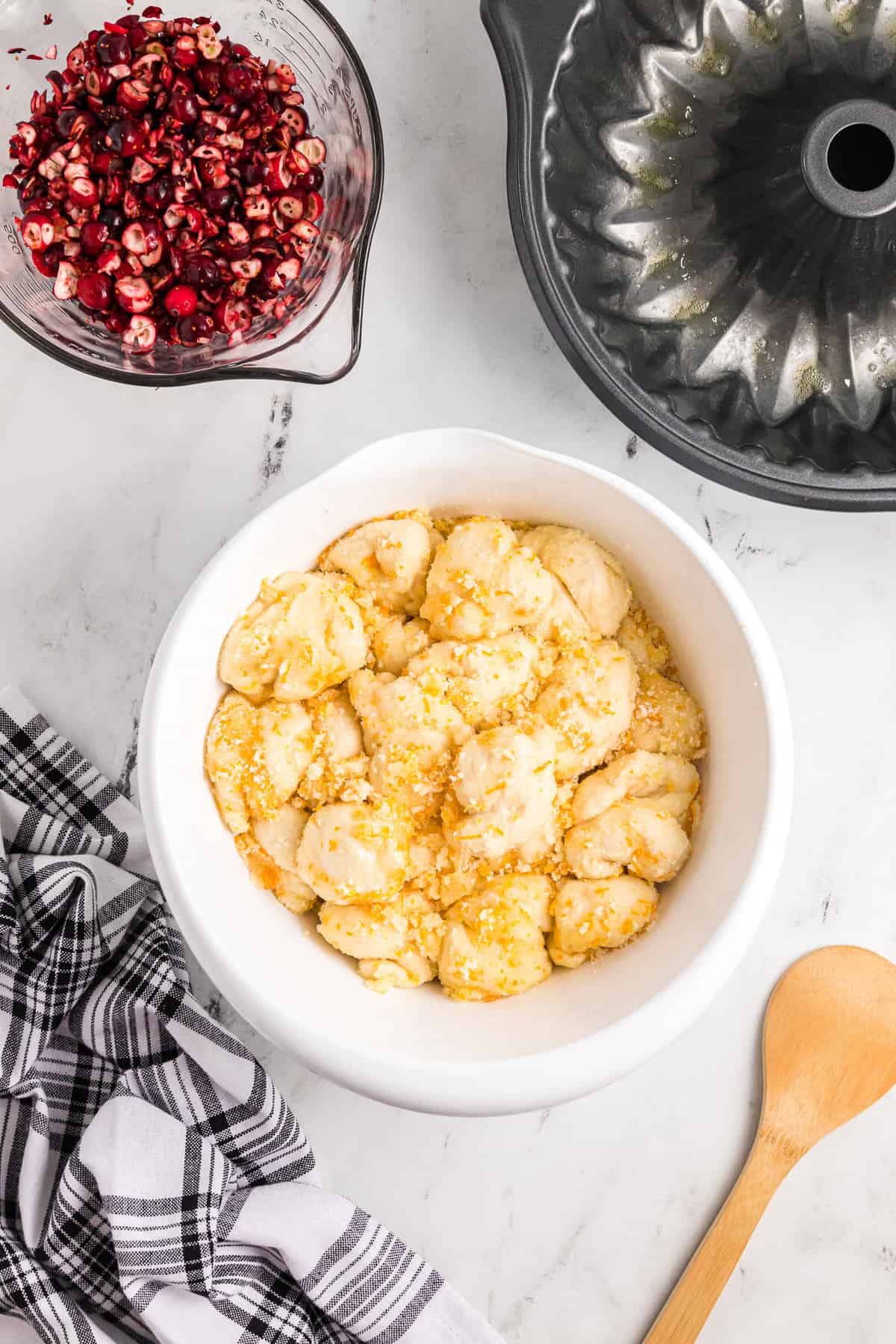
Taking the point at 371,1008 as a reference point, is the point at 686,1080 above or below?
below

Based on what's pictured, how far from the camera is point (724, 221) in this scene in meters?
1.10

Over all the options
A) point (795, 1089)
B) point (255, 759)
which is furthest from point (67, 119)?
point (795, 1089)

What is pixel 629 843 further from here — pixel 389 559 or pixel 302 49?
pixel 302 49

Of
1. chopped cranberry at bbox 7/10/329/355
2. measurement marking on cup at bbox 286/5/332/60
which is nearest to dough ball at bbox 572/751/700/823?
chopped cranberry at bbox 7/10/329/355

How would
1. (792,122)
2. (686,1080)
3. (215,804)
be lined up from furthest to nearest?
(686,1080), (792,122), (215,804)

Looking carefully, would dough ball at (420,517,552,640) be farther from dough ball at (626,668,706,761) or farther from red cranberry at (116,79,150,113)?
red cranberry at (116,79,150,113)

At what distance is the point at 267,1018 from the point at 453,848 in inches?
8.2

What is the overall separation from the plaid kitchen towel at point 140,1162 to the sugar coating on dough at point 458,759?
0.77 feet

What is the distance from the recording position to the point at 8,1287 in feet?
3.57

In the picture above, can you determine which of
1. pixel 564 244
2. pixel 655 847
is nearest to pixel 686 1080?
pixel 655 847

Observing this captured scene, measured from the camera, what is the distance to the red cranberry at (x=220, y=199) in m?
1.02

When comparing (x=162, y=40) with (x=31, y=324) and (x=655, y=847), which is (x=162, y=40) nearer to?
(x=31, y=324)

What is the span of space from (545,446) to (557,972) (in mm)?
538

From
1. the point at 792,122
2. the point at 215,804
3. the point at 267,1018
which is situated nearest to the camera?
the point at 267,1018
